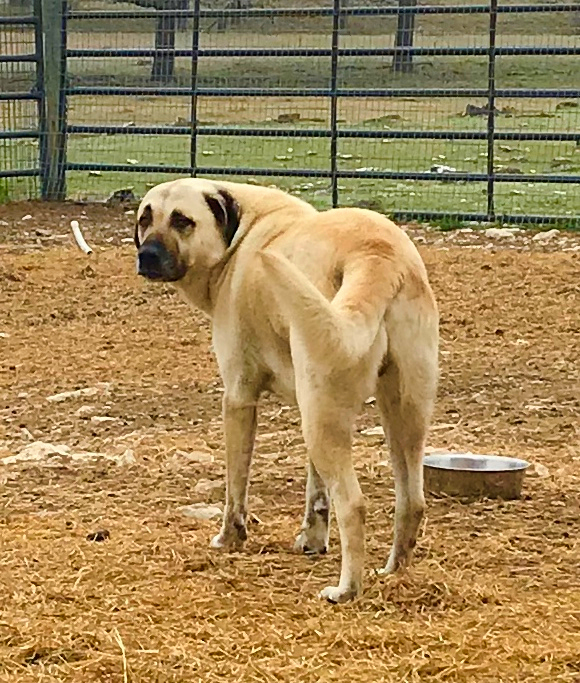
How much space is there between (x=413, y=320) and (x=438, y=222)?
27.7ft

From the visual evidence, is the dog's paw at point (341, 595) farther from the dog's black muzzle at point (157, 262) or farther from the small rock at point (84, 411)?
the small rock at point (84, 411)

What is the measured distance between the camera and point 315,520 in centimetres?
505

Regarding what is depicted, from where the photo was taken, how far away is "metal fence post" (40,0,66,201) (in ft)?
46.8

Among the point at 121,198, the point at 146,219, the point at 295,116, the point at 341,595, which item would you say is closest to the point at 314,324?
the point at 341,595

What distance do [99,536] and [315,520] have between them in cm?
78

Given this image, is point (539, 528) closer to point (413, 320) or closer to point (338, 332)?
point (413, 320)

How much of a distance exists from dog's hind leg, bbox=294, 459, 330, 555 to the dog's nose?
0.86 m

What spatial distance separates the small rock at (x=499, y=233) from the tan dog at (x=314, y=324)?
683 centimetres

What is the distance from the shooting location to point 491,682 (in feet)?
12.5

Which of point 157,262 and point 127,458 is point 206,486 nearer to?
point 127,458

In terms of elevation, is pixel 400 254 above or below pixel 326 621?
above

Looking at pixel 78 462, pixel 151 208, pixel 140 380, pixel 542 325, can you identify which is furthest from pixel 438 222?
pixel 151 208

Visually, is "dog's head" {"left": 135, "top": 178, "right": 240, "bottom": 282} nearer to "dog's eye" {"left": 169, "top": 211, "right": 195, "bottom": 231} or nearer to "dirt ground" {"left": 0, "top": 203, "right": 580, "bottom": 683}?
"dog's eye" {"left": 169, "top": 211, "right": 195, "bottom": 231}

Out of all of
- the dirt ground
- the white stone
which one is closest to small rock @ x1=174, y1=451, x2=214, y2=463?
the dirt ground
